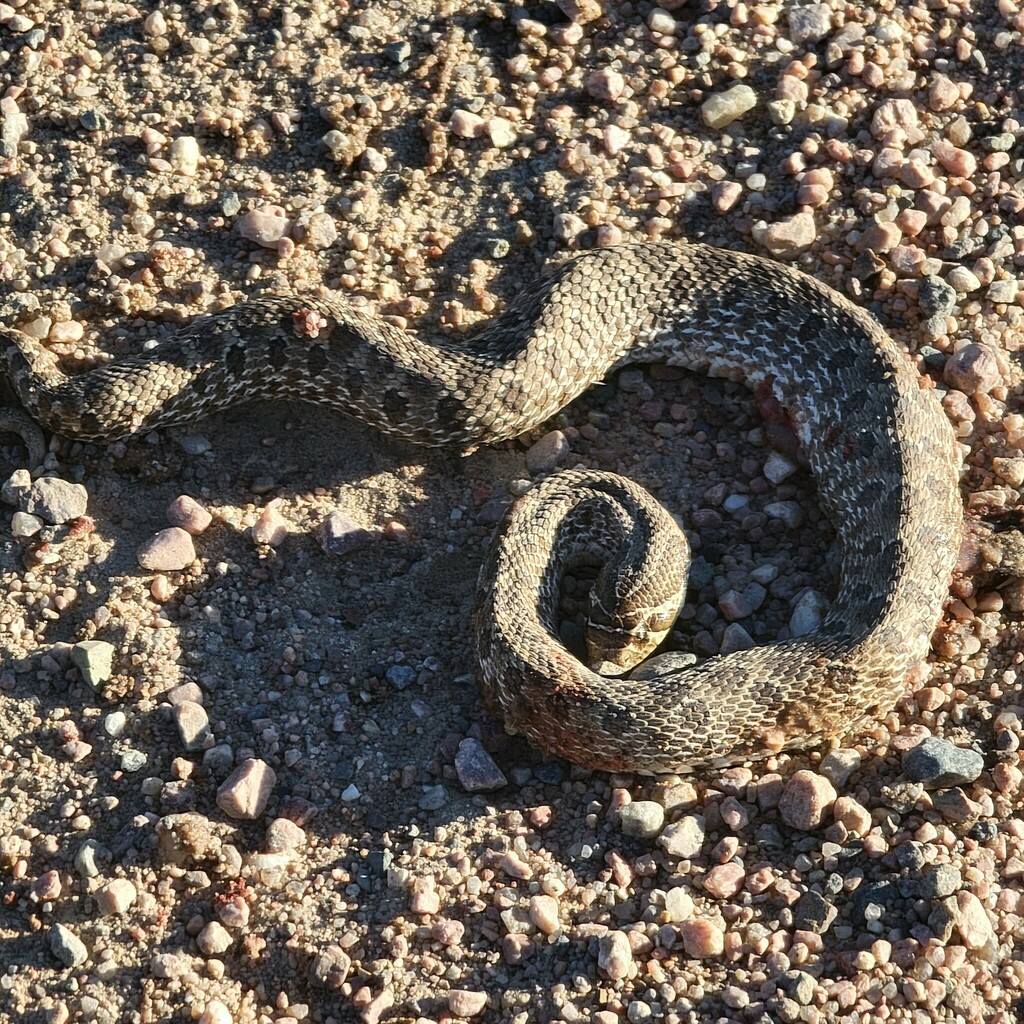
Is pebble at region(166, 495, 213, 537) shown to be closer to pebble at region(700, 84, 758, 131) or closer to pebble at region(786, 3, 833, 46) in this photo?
pebble at region(700, 84, 758, 131)

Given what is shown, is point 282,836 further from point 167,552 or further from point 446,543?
point 446,543

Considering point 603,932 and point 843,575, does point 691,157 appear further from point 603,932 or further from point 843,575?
point 603,932

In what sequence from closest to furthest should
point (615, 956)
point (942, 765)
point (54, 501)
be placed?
point (615, 956) < point (942, 765) < point (54, 501)

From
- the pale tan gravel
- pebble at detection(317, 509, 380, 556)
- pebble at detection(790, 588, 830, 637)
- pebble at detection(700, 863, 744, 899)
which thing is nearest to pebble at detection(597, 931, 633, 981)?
the pale tan gravel

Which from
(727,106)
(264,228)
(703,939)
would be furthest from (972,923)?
(264,228)

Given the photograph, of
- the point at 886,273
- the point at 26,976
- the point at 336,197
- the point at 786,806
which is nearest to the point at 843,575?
the point at 786,806
